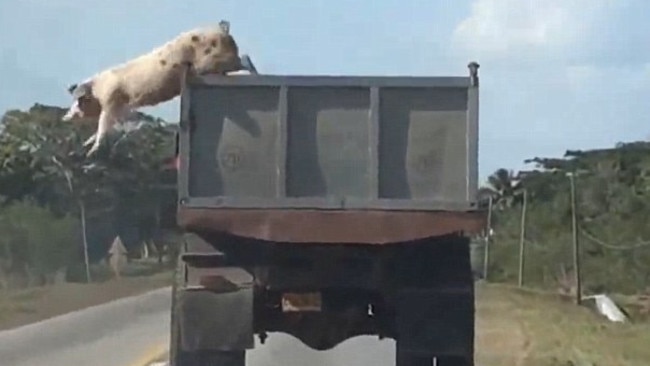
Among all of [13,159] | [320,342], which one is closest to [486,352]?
[320,342]

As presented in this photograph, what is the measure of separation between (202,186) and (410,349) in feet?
6.59

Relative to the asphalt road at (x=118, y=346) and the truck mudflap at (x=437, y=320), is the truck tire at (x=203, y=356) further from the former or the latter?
the asphalt road at (x=118, y=346)

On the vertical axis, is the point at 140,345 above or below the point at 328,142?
below

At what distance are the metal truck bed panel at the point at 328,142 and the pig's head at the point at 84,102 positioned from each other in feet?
5.48

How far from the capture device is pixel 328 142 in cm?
1112

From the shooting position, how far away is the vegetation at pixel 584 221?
45344 millimetres

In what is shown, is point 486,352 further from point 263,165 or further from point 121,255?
point 121,255

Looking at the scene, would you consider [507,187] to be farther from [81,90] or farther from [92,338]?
[81,90]

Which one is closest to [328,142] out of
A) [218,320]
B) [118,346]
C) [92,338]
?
[218,320]

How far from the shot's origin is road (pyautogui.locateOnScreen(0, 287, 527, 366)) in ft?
64.4

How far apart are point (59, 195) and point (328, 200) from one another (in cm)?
4047

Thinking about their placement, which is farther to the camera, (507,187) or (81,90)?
(507,187)

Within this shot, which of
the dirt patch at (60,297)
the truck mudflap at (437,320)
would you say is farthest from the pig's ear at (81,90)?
the dirt patch at (60,297)

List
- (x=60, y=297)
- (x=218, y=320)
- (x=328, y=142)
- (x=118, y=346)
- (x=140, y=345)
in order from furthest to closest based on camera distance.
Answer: (x=60, y=297), (x=118, y=346), (x=140, y=345), (x=218, y=320), (x=328, y=142)
